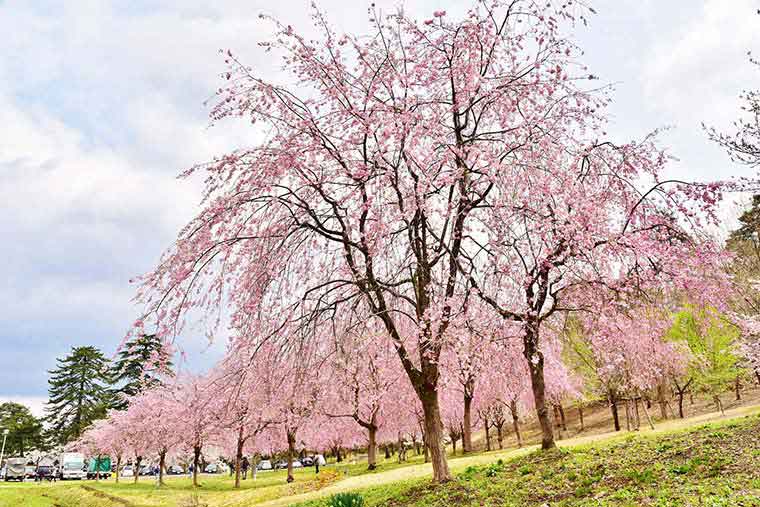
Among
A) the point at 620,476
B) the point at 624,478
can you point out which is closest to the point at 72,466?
the point at 620,476

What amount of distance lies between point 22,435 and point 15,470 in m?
16.1

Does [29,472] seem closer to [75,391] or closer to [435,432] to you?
[75,391]

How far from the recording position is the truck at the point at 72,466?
44.9m

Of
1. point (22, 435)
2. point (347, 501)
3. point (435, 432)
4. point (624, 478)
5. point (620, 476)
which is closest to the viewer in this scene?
point (347, 501)

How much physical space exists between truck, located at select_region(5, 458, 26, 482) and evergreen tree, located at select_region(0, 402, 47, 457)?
12.7m

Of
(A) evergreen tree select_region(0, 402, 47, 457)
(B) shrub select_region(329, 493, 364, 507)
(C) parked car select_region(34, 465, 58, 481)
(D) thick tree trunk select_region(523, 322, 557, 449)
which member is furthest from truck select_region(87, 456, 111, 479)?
(B) shrub select_region(329, 493, 364, 507)

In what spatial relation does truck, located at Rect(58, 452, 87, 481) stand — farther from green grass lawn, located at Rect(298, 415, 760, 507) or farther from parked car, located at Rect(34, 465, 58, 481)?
green grass lawn, located at Rect(298, 415, 760, 507)

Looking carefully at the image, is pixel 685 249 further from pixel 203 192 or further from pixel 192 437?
pixel 192 437

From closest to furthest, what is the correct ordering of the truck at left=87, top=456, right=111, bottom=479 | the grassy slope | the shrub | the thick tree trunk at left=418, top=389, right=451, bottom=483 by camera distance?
the grassy slope < the shrub < the thick tree trunk at left=418, top=389, right=451, bottom=483 < the truck at left=87, top=456, right=111, bottom=479

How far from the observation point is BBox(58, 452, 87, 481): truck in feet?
147

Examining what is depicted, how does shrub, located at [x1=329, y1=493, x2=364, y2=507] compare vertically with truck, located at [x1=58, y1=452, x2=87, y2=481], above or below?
above

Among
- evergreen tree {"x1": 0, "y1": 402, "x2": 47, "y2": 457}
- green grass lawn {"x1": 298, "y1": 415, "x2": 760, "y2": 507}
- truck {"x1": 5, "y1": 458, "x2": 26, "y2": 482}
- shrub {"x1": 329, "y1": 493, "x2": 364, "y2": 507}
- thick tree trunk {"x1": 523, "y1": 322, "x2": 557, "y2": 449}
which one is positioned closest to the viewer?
green grass lawn {"x1": 298, "y1": 415, "x2": 760, "y2": 507}

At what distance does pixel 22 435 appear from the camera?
60594 millimetres

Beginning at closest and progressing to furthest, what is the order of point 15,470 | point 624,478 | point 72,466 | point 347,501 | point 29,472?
point 347,501, point 624,478, point 72,466, point 15,470, point 29,472
